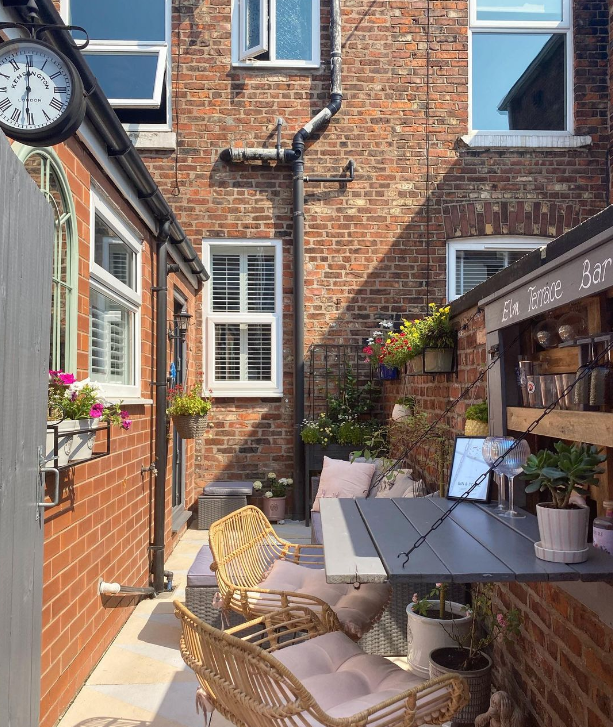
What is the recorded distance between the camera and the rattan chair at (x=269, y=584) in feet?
9.12

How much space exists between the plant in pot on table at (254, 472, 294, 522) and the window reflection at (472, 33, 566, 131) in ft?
13.0

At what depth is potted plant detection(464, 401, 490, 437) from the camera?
301 centimetres

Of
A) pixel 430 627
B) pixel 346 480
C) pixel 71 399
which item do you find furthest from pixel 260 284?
pixel 430 627

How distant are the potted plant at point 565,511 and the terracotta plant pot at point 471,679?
106cm

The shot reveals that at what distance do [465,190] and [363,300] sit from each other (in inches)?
57.8

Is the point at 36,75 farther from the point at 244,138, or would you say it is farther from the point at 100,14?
the point at 100,14

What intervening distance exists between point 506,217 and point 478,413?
432 centimetres

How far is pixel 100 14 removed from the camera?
6.82 meters

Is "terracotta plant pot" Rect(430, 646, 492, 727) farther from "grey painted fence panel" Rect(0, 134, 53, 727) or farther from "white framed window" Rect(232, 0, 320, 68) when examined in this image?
"white framed window" Rect(232, 0, 320, 68)

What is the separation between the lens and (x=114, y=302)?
12.9ft

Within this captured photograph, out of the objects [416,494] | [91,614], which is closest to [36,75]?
[91,614]

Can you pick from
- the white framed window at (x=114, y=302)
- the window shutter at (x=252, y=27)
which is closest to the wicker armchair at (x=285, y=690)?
the white framed window at (x=114, y=302)

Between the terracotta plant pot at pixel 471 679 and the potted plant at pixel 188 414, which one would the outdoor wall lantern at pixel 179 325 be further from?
the terracotta plant pot at pixel 471 679

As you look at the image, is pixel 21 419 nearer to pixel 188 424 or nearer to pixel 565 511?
pixel 565 511
